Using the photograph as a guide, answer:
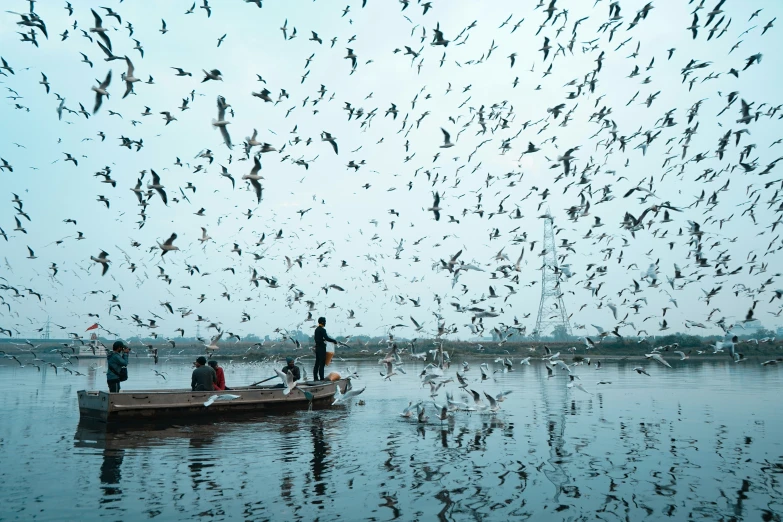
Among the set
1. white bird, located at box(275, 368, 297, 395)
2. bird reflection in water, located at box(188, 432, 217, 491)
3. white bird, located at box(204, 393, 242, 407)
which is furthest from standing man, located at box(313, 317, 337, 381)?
bird reflection in water, located at box(188, 432, 217, 491)

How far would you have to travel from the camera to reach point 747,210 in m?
23.9

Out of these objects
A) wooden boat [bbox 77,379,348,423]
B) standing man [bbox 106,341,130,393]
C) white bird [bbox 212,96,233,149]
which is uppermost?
white bird [bbox 212,96,233,149]

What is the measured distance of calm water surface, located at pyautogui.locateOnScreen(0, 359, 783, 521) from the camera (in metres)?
10.7

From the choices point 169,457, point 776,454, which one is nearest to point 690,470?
point 776,454

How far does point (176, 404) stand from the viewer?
2000cm

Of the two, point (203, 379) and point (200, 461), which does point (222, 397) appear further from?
point (200, 461)

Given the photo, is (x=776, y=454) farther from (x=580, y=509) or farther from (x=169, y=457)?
(x=169, y=457)

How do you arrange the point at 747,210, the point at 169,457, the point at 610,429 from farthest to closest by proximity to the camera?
the point at 747,210
the point at 610,429
the point at 169,457

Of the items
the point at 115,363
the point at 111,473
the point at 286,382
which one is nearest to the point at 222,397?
the point at 286,382

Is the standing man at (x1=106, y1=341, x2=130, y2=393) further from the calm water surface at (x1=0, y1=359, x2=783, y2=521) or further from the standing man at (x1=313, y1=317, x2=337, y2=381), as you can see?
the standing man at (x1=313, y1=317, x2=337, y2=381)

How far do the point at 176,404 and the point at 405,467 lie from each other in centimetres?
955

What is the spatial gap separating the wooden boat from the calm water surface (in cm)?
74

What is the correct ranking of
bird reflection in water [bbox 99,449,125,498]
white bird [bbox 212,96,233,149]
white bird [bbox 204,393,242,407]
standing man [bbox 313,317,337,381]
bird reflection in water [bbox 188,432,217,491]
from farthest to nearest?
standing man [bbox 313,317,337,381]
white bird [bbox 204,393,242,407]
white bird [bbox 212,96,233,149]
bird reflection in water [bbox 188,432,217,491]
bird reflection in water [bbox 99,449,125,498]

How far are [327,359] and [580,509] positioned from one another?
16.4 metres
